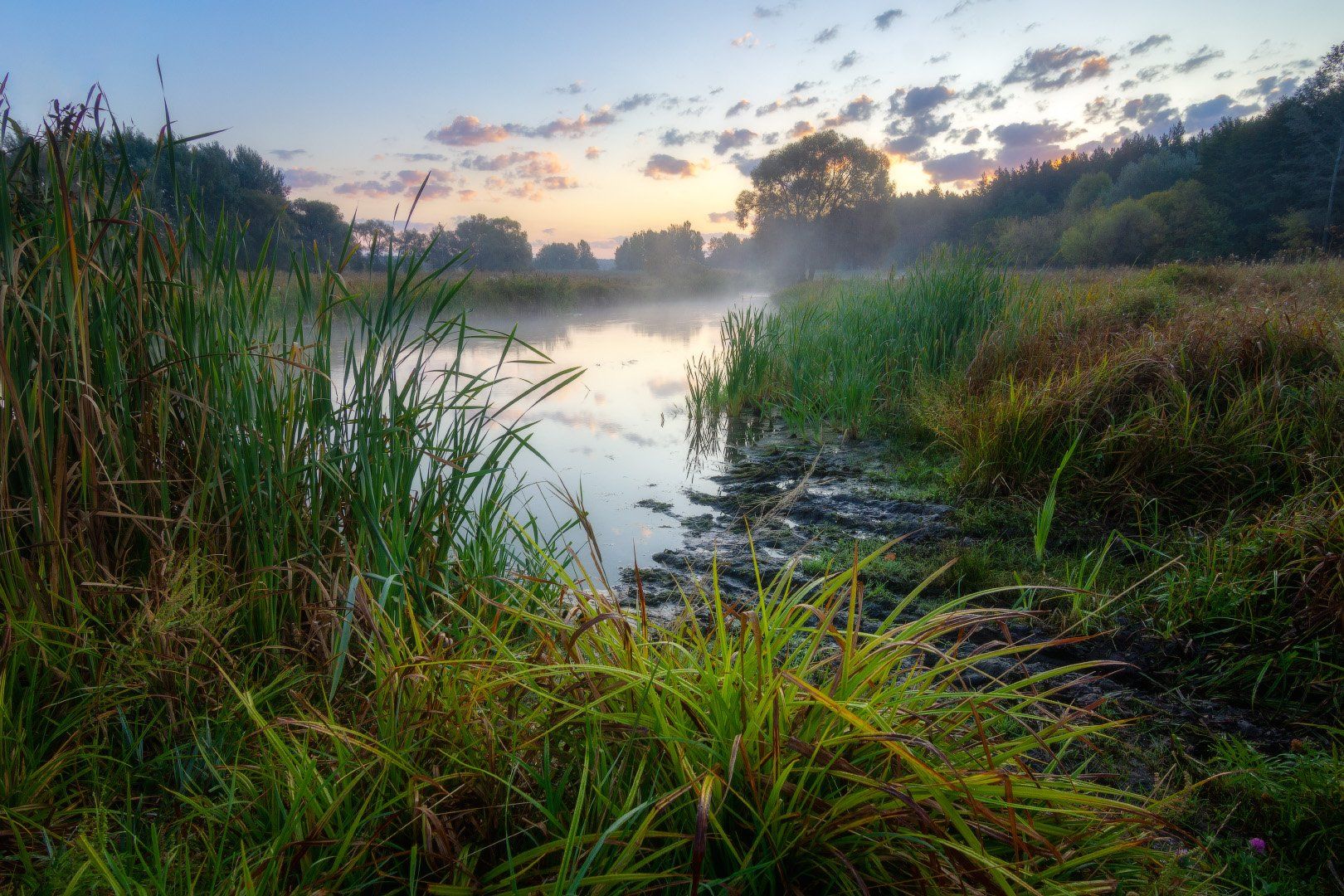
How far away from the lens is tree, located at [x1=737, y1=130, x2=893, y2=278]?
130 feet

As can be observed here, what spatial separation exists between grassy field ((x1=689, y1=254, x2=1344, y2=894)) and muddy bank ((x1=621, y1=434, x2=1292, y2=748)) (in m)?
0.07

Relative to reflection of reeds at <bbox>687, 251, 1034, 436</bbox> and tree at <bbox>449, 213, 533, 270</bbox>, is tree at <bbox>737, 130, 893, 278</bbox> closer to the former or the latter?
tree at <bbox>449, 213, 533, 270</bbox>

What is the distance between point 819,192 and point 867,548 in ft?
134

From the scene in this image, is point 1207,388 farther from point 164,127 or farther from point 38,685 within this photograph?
point 38,685

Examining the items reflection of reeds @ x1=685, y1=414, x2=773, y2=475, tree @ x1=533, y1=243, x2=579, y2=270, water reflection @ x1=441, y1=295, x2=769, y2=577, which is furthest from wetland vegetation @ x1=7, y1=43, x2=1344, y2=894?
tree @ x1=533, y1=243, x2=579, y2=270

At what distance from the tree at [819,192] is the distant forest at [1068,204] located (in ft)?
0.23

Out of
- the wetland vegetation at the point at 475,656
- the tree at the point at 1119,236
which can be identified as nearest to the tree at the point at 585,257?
the tree at the point at 1119,236

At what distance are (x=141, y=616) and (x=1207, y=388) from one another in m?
4.67

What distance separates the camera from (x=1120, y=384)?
149 inches

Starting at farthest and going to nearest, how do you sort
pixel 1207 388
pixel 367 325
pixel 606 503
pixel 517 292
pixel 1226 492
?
pixel 517 292, pixel 606 503, pixel 1207 388, pixel 1226 492, pixel 367 325

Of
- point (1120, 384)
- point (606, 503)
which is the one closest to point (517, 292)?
point (606, 503)

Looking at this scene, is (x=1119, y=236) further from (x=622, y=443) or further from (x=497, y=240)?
(x=497, y=240)

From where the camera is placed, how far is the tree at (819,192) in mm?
39688

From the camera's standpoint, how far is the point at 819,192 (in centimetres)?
4031
